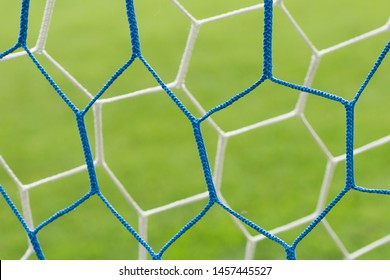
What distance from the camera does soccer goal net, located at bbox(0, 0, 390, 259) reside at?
1.27m

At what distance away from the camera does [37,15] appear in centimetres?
237

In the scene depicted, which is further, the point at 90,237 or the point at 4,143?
the point at 4,143

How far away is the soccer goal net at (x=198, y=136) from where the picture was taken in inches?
50.0

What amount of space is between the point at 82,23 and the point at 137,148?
2.69 feet

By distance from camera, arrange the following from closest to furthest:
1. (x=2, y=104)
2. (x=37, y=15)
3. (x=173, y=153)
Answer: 1. (x=173, y=153)
2. (x=2, y=104)
3. (x=37, y=15)

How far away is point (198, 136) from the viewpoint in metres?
0.69

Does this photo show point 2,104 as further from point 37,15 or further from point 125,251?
point 125,251

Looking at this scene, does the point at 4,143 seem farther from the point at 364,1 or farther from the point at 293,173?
the point at 364,1

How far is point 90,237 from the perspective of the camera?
1.39 m
